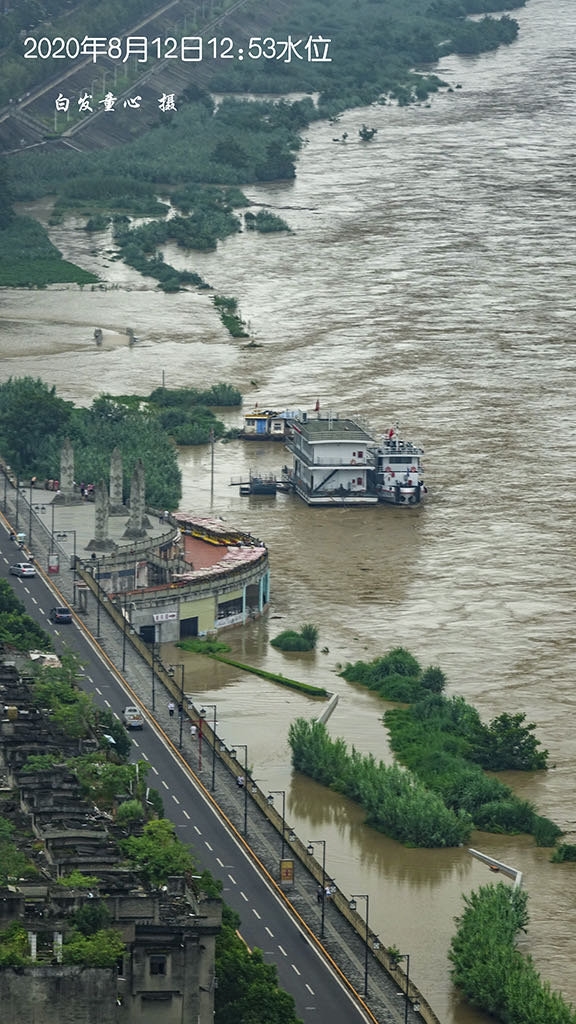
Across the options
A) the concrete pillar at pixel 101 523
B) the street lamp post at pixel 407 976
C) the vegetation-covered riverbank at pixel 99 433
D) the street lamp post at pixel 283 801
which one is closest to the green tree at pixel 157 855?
the street lamp post at pixel 407 976

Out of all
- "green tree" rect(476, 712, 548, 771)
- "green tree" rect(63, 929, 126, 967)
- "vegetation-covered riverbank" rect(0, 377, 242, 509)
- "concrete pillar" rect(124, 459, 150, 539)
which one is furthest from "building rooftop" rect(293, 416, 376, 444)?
"green tree" rect(63, 929, 126, 967)

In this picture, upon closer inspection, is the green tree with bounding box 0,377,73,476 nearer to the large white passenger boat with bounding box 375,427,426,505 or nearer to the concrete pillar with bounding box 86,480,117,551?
the concrete pillar with bounding box 86,480,117,551

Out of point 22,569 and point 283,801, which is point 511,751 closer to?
point 283,801

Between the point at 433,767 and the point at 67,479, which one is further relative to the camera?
the point at 67,479

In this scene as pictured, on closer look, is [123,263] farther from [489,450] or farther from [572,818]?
[572,818]

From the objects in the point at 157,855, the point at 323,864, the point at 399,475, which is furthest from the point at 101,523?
the point at 157,855

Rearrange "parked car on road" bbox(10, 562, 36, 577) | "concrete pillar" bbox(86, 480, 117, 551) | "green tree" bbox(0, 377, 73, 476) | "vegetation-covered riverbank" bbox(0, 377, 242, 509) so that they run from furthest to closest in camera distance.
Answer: "green tree" bbox(0, 377, 73, 476) < "vegetation-covered riverbank" bbox(0, 377, 242, 509) < "concrete pillar" bbox(86, 480, 117, 551) < "parked car on road" bbox(10, 562, 36, 577)
